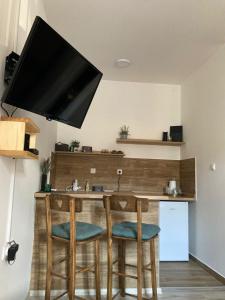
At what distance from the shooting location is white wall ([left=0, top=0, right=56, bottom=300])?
4.99 ft

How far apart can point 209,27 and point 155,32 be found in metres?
0.59

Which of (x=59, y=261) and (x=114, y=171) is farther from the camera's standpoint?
(x=114, y=171)

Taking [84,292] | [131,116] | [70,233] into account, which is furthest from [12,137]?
[131,116]

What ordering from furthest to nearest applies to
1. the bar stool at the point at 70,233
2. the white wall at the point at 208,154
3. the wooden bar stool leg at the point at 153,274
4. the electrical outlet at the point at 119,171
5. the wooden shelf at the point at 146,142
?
the electrical outlet at the point at 119,171, the wooden shelf at the point at 146,142, the white wall at the point at 208,154, the wooden bar stool leg at the point at 153,274, the bar stool at the point at 70,233

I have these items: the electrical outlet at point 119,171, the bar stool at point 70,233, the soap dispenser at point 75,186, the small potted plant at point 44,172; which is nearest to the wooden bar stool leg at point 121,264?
the bar stool at point 70,233

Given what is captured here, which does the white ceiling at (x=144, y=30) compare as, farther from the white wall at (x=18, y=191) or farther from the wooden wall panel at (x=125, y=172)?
the wooden wall panel at (x=125, y=172)

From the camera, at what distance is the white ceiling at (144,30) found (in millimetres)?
2508

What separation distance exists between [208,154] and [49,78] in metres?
2.48

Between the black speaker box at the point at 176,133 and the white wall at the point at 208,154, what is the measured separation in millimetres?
209

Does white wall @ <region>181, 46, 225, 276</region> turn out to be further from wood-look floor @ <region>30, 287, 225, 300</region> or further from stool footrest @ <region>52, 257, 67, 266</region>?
stool footrest @ <region>52, 257, 67, 266</region>

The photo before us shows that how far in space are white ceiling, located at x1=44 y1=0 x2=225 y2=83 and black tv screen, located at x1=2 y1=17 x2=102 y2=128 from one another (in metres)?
0.93

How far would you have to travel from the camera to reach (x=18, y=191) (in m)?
1.91

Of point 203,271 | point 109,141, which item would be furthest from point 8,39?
point 203,271

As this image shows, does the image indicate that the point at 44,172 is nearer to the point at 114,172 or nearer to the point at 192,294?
the point at 114,172
